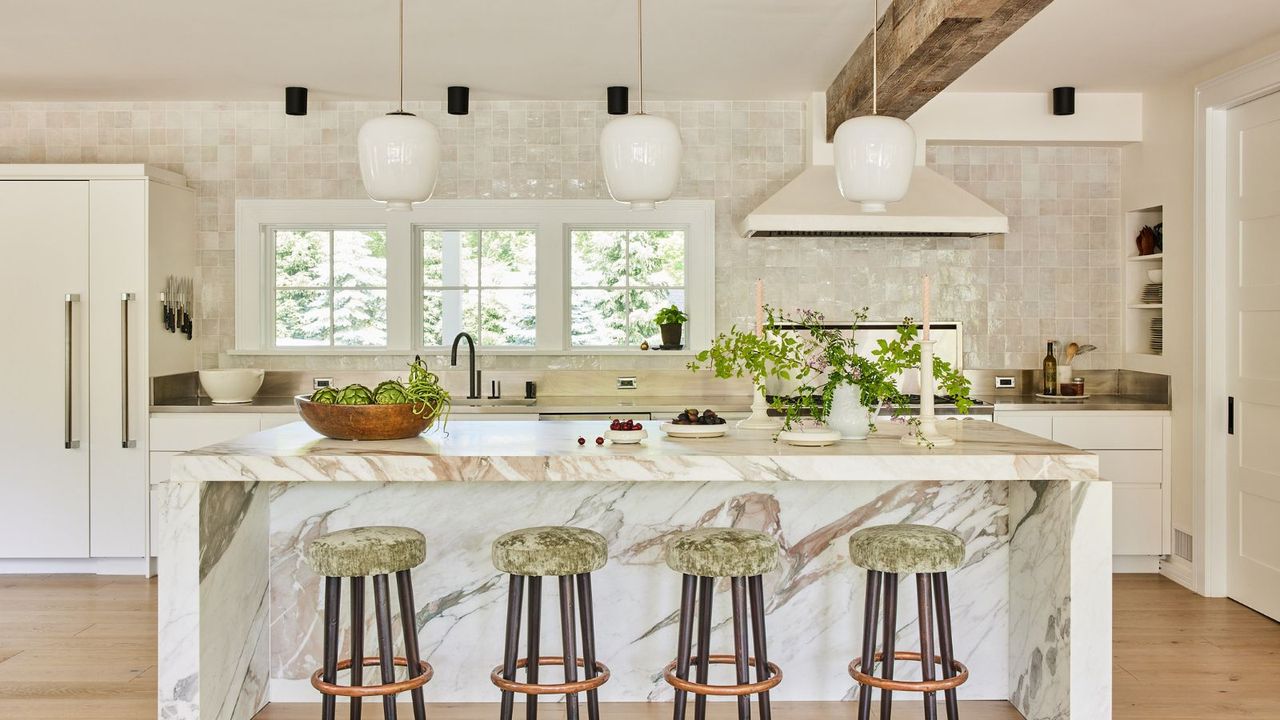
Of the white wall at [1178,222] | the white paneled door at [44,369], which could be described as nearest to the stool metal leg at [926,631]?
the white wall at [1178,222]

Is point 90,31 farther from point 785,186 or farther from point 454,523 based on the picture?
point 785,186

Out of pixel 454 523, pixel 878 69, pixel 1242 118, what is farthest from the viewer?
pixel 1242 118

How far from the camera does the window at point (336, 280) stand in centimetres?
Result: 558

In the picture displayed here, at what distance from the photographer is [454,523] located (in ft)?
10.5

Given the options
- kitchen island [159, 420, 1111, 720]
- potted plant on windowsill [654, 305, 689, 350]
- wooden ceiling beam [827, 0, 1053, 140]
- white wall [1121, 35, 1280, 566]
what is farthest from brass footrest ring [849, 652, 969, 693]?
potted plant on windowsill [654, 305, 689, 350]

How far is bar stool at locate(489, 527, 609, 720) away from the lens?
8.49ft

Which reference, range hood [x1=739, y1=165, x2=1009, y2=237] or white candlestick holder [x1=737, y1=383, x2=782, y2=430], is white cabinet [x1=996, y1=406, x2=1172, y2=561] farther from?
white candlestick holder [x1=737, y1=383, x2=782, y2=430]

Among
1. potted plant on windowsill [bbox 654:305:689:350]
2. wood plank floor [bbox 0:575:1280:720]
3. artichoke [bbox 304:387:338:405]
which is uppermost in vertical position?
potted plant on windowsill [bbox 654:305:689:350]

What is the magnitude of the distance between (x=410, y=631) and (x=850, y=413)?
1.43 meters

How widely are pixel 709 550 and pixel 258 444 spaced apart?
1.38 metres

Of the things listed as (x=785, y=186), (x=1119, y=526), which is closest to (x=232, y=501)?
(x=785, y=186)

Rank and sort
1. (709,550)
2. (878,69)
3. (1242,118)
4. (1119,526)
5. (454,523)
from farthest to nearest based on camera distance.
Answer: (1119,526)
(1242,118)
(878,69)
(454,523)
(709,550)

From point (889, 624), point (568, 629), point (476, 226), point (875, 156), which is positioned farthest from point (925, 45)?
point (476, 226)

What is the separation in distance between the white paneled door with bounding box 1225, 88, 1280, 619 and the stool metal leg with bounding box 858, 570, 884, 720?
247cm
